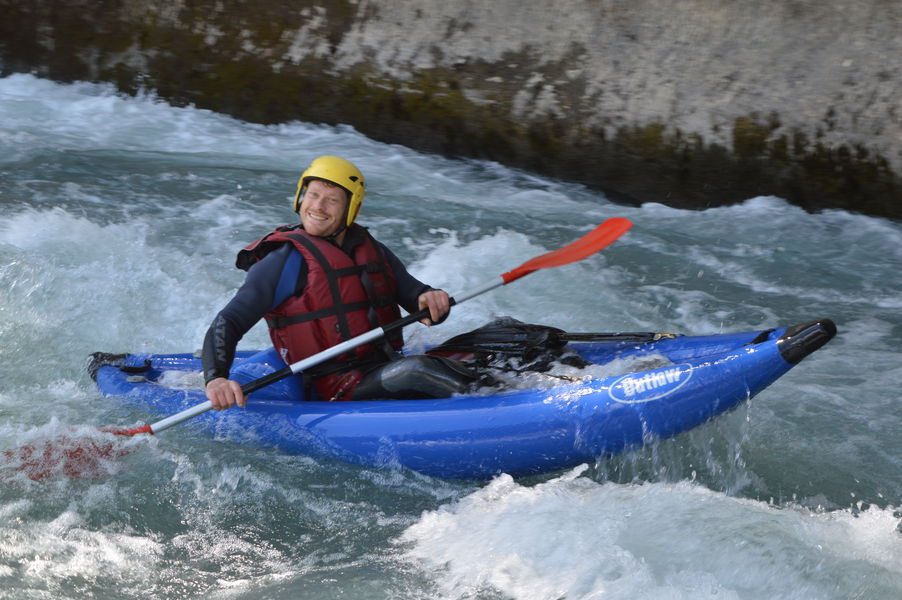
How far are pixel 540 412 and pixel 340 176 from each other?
1.07 metres

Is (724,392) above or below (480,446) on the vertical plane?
above

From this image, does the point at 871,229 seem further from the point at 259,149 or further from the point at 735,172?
the point at 259,149

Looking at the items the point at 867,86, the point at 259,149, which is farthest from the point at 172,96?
the point at 867,86

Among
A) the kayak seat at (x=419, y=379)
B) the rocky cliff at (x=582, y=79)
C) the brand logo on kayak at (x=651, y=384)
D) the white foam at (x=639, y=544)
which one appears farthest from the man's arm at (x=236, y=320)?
the rocky cliff at (x=582, y=79)

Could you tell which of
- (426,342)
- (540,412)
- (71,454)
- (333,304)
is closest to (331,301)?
(333,304)

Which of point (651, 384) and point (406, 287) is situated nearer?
point (651, 384)

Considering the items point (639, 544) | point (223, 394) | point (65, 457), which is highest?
point (223, 394)

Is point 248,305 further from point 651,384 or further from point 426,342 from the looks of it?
point 651,384

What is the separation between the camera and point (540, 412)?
141 inches

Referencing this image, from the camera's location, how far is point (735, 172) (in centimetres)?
700

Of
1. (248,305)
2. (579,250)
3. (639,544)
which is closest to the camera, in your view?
(639,544)

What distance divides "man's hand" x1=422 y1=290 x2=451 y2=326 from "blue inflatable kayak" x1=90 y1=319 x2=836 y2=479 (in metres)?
0.24

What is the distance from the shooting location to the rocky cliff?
22.5 feet

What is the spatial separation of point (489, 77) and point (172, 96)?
2.58m
